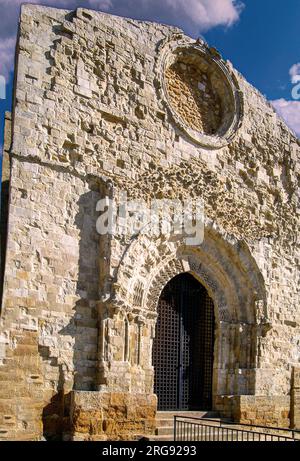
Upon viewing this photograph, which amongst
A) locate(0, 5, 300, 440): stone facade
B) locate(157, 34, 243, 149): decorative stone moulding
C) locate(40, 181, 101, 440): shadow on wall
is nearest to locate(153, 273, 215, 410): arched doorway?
locate(0, 5, 300, 440): stone facade

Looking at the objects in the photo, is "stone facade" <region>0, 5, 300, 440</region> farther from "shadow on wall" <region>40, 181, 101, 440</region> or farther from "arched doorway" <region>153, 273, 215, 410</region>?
"arched doorway" <region>153, 273, 215, 410</region>

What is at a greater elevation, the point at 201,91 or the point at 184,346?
the point at 201,91

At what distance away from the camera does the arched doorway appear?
10469 millimetres

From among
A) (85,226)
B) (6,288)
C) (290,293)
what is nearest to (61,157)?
(85,226)

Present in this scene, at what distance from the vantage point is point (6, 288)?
818 centimetres

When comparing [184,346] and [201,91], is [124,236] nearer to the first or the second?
[184,346]

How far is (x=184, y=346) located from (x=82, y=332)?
8.86ft

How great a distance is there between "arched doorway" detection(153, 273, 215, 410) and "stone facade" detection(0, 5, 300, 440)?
0.83 feet

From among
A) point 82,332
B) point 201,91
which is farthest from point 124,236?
point 201,91

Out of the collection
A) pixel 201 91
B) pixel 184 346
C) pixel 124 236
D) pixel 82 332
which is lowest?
pixel 184 346

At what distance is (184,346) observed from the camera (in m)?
10.8

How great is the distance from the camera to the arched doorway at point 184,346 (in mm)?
10469

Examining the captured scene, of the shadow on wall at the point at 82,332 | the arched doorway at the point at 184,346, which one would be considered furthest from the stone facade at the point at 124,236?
the arched doorway at the point at 184,346
